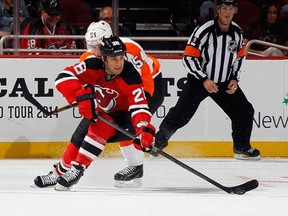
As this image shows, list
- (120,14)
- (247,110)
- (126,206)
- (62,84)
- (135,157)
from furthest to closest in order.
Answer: (120,14) < (247,110) < (135,157) < (62,84) < (126,206)

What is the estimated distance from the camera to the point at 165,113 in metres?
9.33

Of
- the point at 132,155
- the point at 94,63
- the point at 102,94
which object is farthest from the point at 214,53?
the point at 94,63

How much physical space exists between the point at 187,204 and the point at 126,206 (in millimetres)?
357

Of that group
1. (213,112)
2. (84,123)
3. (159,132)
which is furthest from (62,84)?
(213,112)

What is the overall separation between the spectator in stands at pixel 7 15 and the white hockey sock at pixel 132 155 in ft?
9.34

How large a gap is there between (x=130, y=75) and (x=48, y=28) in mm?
3036

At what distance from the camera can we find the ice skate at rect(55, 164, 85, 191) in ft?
21.7

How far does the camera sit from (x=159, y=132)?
8.86 m

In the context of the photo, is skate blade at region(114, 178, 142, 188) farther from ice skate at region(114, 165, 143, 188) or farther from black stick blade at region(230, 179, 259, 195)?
black stick blade at region(230, 179, 259, 195)

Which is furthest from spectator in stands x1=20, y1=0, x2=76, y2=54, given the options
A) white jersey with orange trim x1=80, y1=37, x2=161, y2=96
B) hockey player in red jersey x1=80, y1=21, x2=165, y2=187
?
white jersey with orange trim x1=80, y1=37, x2=161, y2=96

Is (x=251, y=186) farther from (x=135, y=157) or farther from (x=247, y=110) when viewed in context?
(x=247, y=110)

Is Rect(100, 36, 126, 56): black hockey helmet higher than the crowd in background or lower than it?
higher

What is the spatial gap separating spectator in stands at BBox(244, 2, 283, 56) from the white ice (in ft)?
4.33

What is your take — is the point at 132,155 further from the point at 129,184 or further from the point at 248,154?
the point at 248,154
